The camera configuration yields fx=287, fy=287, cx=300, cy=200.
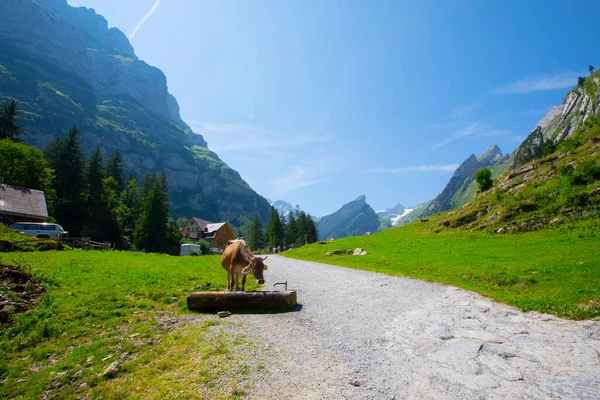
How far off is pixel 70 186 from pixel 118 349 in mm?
75138

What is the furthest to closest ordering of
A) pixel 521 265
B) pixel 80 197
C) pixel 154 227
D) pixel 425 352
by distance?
pixel 154 227
pixel 80 197
pixel 521 265
pixel 425 352

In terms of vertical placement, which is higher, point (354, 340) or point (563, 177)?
point (563, 177)

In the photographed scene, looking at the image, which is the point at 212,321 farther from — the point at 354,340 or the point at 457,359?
the point at 457,359

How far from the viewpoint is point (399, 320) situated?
11.6m

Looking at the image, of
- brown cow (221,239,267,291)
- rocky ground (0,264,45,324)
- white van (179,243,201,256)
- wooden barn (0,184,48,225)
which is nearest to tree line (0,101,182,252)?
white van (179,243,201,256)

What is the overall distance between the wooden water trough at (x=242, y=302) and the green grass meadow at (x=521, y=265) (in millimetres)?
10334

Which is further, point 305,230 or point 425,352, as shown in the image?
point 305,230

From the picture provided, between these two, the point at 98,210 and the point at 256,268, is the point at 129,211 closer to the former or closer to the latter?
the point at 98,210

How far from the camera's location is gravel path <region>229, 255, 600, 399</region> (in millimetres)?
6430

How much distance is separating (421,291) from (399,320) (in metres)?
6.20

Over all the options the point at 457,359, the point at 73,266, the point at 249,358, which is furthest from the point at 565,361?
the point at 73,266

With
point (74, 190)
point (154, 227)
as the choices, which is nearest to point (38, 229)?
point (154, 227)

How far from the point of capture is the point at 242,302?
13.3m

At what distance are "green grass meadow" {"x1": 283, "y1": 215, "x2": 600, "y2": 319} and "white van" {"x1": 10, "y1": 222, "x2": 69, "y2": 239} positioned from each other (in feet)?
136
